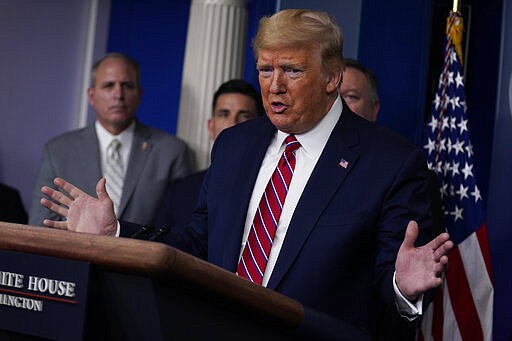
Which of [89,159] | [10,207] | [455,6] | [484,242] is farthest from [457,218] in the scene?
[10,207]

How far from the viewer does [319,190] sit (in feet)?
8.41

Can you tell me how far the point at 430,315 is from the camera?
3840 millimetres

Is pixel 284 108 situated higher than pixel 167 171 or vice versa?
pixel 284 108

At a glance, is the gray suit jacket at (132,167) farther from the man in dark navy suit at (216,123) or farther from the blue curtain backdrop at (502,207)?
the blue curtain backdrop at (502,207)

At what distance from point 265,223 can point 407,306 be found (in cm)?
48

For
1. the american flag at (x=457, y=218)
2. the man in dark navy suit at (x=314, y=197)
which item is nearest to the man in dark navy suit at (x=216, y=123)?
the american flag at (x=457, y=218)

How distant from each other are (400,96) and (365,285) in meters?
1.78

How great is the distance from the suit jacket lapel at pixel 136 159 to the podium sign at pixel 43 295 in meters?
3.13

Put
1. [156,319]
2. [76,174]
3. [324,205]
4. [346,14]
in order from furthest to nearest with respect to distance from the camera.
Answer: [76,174], [346,14], [324,205], [156,319]

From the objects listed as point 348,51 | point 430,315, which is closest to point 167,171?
point 348,51

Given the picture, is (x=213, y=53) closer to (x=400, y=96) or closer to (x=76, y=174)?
(x=76, y=174)

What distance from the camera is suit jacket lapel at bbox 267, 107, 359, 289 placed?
2.50 meters

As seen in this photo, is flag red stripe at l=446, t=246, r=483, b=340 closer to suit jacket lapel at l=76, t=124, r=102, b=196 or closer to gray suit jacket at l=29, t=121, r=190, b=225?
gray suit jacket at l=29, t=121, r=190, b=225

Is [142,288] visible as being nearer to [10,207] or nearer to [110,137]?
[110,137]
